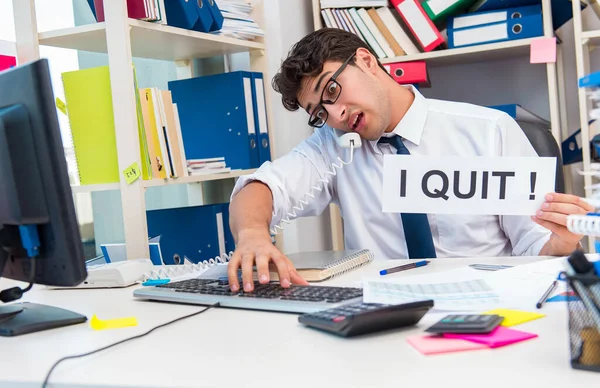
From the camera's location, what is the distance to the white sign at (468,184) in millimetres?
1139

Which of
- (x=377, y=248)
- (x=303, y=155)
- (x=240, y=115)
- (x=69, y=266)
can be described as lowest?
(x=377, y=248)

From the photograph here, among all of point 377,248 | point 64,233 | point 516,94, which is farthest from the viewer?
point 516,94

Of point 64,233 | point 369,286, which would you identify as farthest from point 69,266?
point 369,286

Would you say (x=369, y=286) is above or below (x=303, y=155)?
below

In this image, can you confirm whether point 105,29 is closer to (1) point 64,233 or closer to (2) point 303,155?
(2) point 303,155

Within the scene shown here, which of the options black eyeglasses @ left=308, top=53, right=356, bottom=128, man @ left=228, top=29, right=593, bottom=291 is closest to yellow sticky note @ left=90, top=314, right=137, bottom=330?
man @ left=228, top=29, right=593, bottom=291

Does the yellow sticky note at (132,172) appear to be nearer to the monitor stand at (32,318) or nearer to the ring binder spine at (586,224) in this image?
the monitor stand at (32,318)

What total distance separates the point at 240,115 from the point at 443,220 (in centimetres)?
100

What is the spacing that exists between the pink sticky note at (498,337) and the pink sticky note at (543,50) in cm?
189

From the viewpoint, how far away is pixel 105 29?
1934 millimetres

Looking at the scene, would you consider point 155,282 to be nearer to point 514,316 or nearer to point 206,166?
point 514,316

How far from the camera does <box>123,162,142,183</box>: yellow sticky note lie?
192 cm

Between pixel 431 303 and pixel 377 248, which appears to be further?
pixel 377 248

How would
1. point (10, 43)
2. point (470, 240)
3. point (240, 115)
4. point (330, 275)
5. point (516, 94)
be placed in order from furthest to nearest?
point (516, 94) → point (240, 115) → point (10, 43) → point (470, 240) → point (330, 275)
